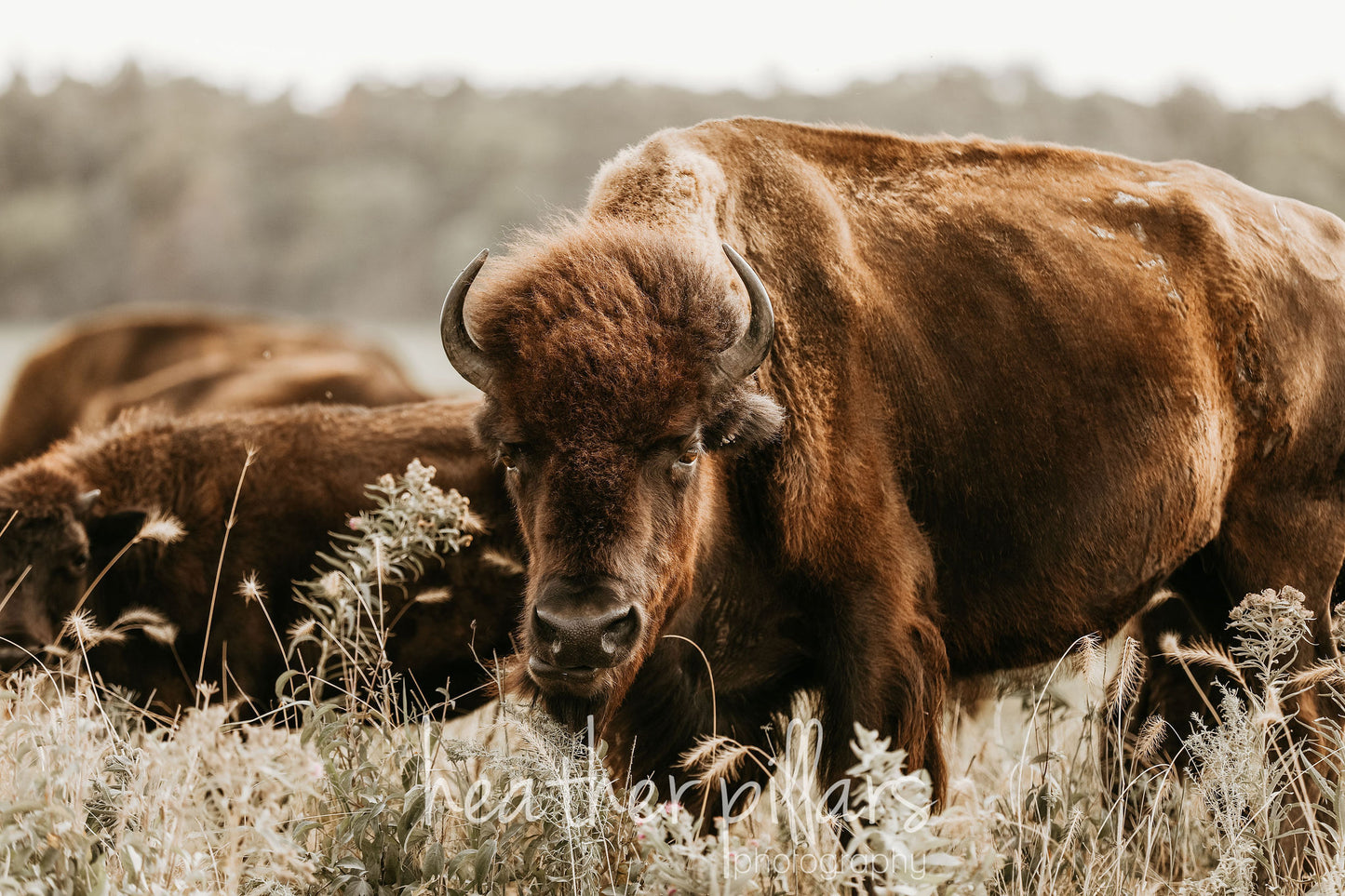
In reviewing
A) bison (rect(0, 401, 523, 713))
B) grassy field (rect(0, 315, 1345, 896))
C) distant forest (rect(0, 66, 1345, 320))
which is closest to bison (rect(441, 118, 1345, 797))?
grassy field (rect(0, 315, 1345, 896))

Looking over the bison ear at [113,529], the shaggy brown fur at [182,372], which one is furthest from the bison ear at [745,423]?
the shaggy brown fur at [182,372]

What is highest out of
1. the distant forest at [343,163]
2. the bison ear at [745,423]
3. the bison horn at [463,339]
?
the bison horn at [463,339]

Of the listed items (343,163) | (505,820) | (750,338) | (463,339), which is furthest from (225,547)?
(343,163)

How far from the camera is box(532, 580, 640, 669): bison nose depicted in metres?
3.06

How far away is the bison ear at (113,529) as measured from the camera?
18.0 feet

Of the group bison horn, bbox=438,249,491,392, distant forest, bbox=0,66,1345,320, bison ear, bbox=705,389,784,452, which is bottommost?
distant forest, bbox=0,66,1345,320

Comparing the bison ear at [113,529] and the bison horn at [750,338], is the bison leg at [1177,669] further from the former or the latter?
the bison ear at [113,529]

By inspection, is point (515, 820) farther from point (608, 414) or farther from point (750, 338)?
point (750, 338)

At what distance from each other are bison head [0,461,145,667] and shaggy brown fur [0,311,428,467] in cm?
337

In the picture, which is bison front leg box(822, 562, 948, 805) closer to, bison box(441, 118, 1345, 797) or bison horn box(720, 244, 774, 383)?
bison box(441, 118, 1345, 797)

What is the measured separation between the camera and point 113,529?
5570 millimetres

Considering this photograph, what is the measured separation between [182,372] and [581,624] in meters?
8.41

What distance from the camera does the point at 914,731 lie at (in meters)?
3.78

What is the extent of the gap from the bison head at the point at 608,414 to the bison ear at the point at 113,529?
8.78 feet
